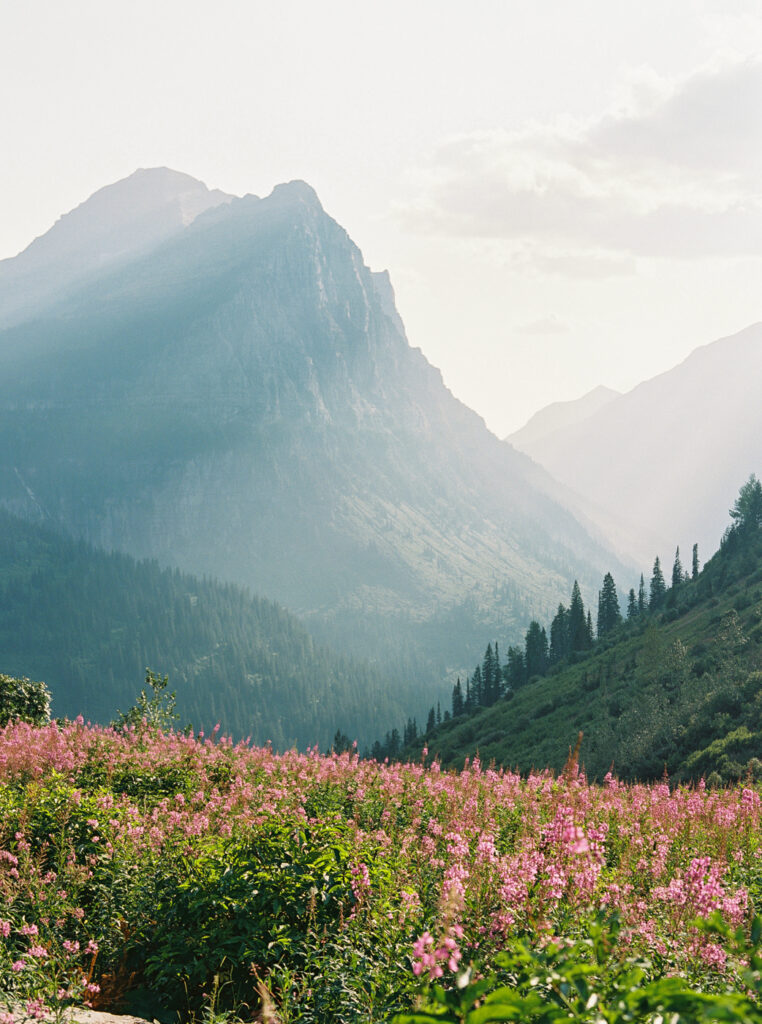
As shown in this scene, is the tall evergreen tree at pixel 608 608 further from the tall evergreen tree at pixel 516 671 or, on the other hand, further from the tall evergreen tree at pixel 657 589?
the tall evergreen tree at pixel 516 671

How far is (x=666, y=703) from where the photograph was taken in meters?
49.5

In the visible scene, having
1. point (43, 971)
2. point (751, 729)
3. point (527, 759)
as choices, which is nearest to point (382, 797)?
point (43, 971)

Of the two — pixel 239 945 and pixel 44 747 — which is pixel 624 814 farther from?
pixel 44 747

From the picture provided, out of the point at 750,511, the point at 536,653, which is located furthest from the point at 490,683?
the point at 750,511

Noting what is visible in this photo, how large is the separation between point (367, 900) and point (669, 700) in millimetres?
49870

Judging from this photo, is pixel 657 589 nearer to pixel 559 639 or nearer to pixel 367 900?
pixel 559 639

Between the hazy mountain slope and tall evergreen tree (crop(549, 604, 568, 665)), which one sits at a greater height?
tall evergreen tree (crop(549, 604, 568, 665))

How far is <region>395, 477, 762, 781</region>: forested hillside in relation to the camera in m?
38.4

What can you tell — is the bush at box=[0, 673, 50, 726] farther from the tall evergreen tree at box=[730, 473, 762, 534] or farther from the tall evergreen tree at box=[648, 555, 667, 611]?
the tall evergreen tree at box=[648, 555, 667, 611]

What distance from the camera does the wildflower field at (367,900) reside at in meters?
4.11

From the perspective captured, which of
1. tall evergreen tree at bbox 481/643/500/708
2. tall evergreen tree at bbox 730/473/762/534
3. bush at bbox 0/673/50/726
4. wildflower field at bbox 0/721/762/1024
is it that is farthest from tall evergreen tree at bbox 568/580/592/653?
wildflower field at bbox 0/721/762/1024

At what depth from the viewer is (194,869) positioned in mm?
8398

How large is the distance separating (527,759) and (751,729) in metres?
22.4

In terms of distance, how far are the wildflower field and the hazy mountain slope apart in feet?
12.7
